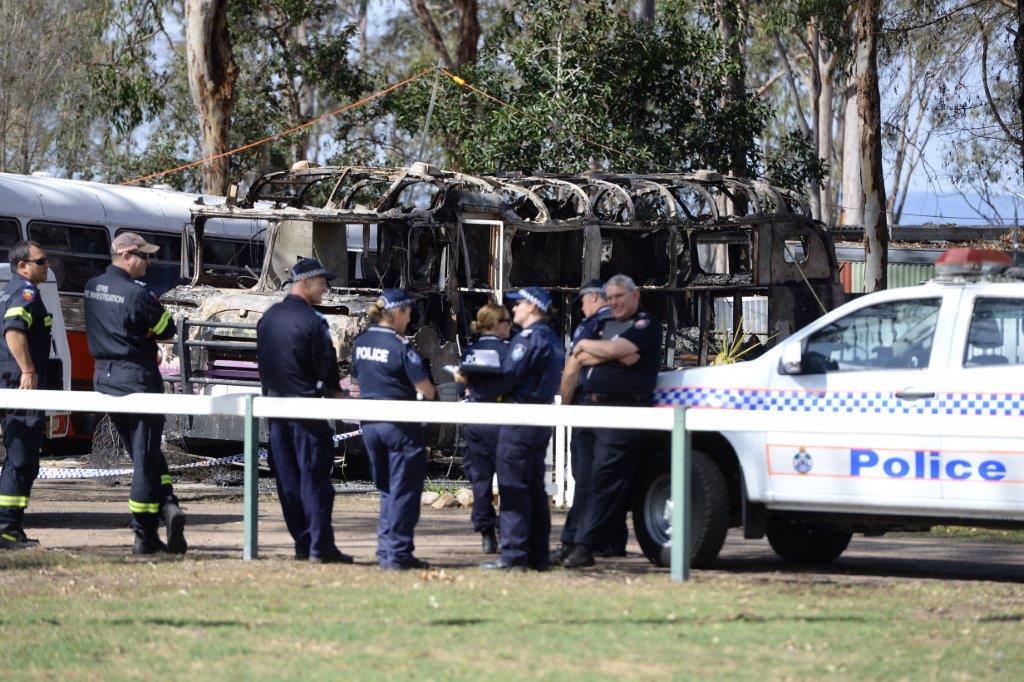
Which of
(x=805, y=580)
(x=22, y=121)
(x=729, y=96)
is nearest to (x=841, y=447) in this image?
(x=805, y=580)

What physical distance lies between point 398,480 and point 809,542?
2985 mm

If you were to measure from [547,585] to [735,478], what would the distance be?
6.13 ft

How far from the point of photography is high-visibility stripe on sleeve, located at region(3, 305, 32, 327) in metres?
9.80

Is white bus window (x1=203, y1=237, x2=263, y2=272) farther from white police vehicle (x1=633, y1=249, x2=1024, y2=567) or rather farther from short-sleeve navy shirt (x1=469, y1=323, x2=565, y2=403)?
white police vehicle (x1=633, y1=249, x2=1024, y2=567)

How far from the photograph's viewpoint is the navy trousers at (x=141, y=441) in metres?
9.23

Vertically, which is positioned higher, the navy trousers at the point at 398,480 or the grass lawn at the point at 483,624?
the navy trousers at the point at 398,480

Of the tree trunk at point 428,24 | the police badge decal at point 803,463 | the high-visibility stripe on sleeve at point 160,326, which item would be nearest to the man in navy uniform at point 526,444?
the police badge decal at point 803,463

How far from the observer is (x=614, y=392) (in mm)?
9086

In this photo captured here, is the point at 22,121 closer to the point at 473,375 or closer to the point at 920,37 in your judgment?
the point at 920,37

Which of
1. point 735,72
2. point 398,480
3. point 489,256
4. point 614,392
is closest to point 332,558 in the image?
point 398,480

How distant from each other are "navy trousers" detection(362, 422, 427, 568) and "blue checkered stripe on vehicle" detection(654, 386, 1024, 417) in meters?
1.65

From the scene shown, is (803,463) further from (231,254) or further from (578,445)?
(231,254)

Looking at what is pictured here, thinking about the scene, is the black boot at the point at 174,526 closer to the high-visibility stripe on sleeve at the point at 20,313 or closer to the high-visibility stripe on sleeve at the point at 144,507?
the high-visibility stripe on sleeve at the point at 144,507

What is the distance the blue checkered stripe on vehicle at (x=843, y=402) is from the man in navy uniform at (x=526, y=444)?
2.80 feet
